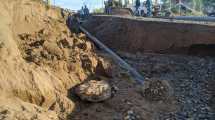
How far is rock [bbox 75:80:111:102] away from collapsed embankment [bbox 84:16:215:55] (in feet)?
21.4

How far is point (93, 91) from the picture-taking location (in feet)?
40.1

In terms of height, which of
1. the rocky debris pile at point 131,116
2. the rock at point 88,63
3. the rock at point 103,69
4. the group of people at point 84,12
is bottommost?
the rocky debris pile at point 131,116

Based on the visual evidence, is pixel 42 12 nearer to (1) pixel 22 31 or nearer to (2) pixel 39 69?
(1) pixel 22 31

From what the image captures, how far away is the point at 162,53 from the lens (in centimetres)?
1881

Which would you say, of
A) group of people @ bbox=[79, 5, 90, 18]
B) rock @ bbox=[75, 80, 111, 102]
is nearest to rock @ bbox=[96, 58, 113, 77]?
rock @ bbox=[75, 80, 111, 102]

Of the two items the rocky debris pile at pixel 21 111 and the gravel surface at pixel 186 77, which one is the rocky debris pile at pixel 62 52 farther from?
the gravel surface at pixel 186 77

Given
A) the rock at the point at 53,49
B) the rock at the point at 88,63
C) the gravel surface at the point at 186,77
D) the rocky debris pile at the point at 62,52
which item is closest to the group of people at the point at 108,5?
the gravel surface at the point at 186,77

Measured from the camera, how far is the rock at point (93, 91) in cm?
1218

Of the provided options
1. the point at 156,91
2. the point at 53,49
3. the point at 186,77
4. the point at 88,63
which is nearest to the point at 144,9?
the point at 186,77

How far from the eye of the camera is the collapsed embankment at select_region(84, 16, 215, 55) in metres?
18.0

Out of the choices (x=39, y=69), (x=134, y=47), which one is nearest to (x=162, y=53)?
(x=134, y=47)

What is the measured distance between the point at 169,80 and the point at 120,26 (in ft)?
20.0

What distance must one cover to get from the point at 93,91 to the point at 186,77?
4.33 meters

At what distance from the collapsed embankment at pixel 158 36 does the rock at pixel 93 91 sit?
651 cm
